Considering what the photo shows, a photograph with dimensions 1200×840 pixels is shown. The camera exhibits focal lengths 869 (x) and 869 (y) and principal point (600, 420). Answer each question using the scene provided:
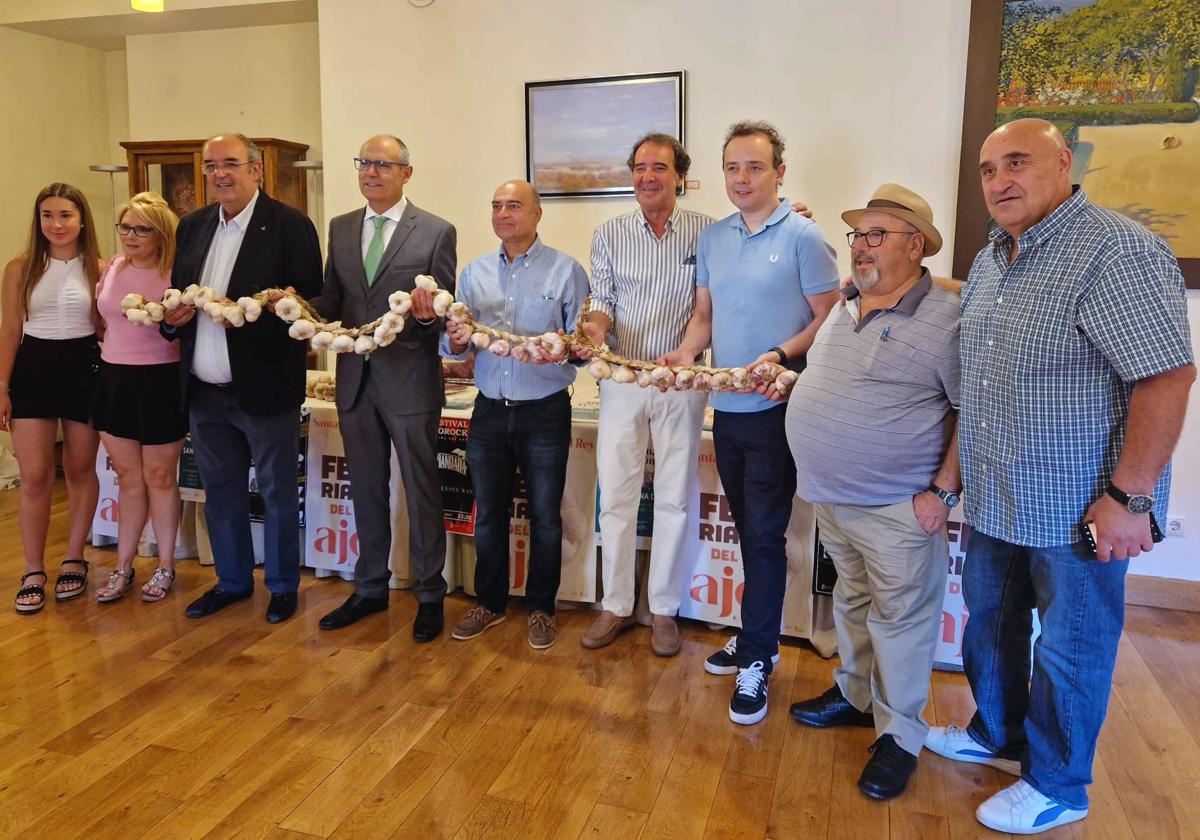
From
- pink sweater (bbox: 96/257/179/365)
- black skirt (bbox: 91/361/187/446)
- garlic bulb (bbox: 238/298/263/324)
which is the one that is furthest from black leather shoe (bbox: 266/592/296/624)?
garlic bulb (bbox: 238/298/263/324)

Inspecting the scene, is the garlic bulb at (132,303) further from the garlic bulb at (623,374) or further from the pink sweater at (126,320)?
the garlic bulb at (623,374)

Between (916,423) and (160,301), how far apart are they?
2575 millimetres

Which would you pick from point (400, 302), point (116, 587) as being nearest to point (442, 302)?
point (400, 302)

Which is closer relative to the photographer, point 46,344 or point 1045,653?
point 1045,653

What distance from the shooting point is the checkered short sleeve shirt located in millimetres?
1765

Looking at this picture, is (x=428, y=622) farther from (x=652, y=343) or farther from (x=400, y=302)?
(x=652, y=343)

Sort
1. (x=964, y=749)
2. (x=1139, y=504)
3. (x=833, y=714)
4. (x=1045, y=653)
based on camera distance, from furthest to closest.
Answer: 1. (x=833, y=714)
2. (x=964, y=749)
3. (x=1045, y=653)
4. (x=1139, y=504)

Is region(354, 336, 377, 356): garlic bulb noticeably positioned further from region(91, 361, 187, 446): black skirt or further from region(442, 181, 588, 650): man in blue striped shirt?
region(91, 361, 187, 446): black skirt

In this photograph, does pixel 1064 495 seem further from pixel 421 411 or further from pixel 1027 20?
pixel 1027 20

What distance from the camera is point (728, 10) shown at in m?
4.08

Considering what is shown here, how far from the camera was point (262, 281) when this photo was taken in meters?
3.03

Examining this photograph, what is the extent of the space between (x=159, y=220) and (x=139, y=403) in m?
0.68

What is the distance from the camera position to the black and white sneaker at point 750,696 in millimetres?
2568

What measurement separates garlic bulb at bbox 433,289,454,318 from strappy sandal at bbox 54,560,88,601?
77.9 inches
